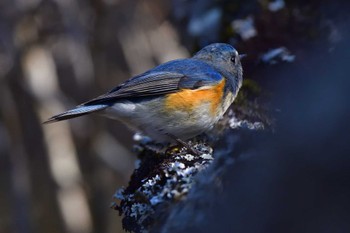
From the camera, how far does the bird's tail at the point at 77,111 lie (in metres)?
3.20

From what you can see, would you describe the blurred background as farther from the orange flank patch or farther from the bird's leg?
the bird's leg

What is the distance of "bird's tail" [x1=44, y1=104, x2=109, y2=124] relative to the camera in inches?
126

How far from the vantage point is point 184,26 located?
15.1 ft

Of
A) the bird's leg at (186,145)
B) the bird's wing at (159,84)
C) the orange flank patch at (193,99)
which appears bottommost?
the bird's leg at (186,145)

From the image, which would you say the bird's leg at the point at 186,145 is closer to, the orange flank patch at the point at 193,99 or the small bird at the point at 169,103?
the small bird at the point at 169,103

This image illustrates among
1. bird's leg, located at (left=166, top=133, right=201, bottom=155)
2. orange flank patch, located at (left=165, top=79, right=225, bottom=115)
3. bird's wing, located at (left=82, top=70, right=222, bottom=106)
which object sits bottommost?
bird's leg, located at (left=166, top=133, right=201, bottom=155)

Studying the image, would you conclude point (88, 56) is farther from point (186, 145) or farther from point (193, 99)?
point (186, 145)

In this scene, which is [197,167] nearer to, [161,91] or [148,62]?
[161,91]

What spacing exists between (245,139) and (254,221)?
0.44m

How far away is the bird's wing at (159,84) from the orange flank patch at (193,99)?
46 mm

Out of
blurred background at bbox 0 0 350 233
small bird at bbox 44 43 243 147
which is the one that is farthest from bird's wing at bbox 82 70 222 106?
blurred background at bbox 0 0 350 233

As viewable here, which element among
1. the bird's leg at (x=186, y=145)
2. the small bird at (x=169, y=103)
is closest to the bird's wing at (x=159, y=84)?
the small bird at (x=169, y=103)

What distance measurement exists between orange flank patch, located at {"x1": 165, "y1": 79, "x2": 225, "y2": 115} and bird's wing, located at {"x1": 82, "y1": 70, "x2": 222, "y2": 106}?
1.8 inches

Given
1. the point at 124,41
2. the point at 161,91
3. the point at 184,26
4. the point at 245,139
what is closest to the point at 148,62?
the point at 124,41
